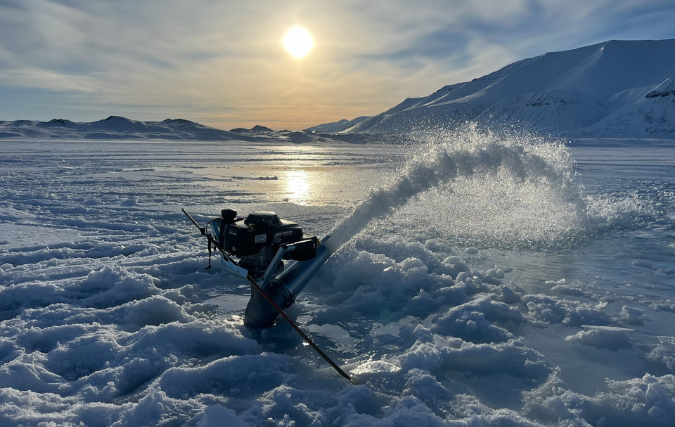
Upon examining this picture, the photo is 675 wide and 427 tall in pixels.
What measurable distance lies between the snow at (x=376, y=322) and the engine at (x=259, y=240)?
804 mm

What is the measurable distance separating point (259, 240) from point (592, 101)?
556 ft

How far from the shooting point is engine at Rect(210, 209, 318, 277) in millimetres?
4438

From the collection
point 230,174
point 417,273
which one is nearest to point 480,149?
point 417,273

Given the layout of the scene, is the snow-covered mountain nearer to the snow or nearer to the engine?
the snow

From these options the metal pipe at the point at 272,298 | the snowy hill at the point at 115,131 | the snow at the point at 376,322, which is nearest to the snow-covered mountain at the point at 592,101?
the snowy hill at the point at 115,131

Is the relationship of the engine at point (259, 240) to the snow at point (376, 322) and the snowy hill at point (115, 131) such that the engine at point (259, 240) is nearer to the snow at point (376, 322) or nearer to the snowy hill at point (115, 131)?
the snow at point (376, 322)

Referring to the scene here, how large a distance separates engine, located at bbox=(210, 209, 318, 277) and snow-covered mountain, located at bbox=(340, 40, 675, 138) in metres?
118

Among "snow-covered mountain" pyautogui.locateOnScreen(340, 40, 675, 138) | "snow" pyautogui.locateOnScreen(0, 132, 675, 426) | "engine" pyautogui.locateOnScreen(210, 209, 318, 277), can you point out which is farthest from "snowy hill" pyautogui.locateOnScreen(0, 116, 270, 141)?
"snow-covered mountain" pyautogui.locateOnScreen(340, 40, 675, 138)

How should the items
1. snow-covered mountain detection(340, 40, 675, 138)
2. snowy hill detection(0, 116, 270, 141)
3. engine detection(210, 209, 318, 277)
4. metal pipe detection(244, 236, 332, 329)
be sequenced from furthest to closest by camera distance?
1. snow-covered mountain detection(340, 40, 675, 138)
2. snowy hill detection(0, 116, 270, 141)
3. metal pipe detection(244, 236, 332, 329)
4. engine detection(210, 209, 318, 277)

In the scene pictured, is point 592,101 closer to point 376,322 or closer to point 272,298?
point 376,322

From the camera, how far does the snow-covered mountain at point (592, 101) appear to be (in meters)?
113

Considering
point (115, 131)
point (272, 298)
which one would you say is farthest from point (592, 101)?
point (272, 298)

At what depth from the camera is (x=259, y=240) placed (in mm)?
4465

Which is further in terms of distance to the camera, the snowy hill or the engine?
the snowy hill
